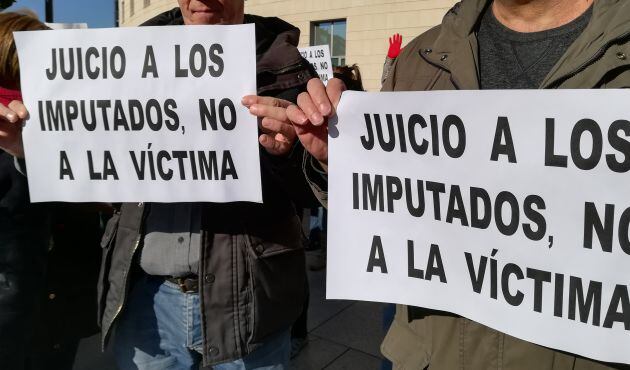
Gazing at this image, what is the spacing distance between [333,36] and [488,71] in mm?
16207

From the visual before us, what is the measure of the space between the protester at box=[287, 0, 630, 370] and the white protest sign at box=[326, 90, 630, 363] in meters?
0.06

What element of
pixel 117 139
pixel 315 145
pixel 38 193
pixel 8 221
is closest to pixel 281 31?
pixel 315 145

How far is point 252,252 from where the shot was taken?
4.60 feet

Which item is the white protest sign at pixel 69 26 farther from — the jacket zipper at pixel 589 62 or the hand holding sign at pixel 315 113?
the jacket zipper at pixel 589 62

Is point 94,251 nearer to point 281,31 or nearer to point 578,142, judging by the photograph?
point 281,31

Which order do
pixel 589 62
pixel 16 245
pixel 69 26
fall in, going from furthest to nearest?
pixel 69 26, pixel 16 245, pixel 589 62

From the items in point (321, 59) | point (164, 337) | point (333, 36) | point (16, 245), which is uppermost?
point (333, 36)

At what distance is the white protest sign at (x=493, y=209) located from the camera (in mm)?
969

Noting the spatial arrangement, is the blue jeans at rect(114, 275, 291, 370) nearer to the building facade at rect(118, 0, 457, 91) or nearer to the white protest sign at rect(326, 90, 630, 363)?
the white protest sign at rect(326, 90, 630, 363)

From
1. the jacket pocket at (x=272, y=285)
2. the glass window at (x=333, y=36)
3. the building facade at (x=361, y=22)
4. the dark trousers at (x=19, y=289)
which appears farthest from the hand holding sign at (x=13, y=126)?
the glass window at (x=333, y=36)

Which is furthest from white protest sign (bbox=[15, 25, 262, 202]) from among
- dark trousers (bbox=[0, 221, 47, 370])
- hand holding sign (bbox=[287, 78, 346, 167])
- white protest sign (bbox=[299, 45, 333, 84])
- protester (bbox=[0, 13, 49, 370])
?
white protest sign (bbox=[299, 45, 333, 84])

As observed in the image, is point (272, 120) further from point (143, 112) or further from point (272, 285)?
point (272, 285)

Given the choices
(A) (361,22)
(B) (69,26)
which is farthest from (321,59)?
(A) (361,22)

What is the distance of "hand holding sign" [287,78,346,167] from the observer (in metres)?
1.20
